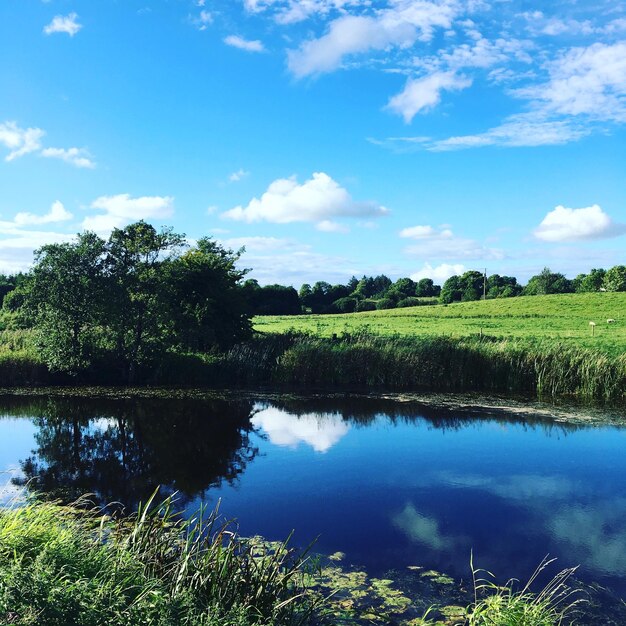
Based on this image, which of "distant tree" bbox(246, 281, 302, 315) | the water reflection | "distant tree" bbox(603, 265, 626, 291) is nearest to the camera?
the water reflection

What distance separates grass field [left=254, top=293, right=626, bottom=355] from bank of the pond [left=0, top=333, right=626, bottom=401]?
10.2 metres

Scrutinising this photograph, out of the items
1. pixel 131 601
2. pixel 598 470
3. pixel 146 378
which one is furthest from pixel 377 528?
pixel 146 378

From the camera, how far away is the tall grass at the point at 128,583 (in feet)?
13.6

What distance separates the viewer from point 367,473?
1084 cm

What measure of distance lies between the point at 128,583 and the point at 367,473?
6582mm

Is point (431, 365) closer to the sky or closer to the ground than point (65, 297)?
closer to the ground

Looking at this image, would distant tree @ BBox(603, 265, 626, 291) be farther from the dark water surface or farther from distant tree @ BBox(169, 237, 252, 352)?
the dark water surface

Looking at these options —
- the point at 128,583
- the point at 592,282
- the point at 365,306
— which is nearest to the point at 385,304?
the point at 365,306

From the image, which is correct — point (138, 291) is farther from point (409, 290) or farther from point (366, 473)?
point (409, 290)

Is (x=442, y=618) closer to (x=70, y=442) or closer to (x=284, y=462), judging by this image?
(x=284, y=462)

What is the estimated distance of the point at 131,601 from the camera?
15.2ft

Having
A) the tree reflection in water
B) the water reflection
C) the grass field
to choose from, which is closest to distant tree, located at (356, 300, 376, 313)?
the grass field

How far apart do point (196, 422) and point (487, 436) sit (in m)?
7.61

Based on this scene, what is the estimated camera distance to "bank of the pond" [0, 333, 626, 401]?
19.1 meters
